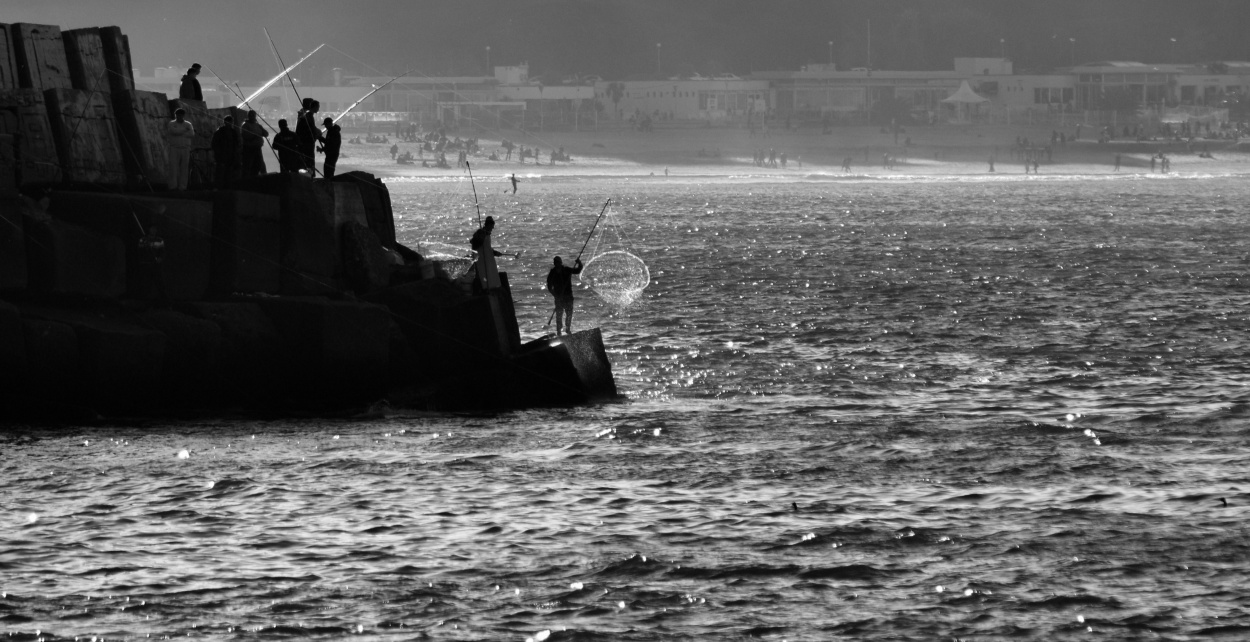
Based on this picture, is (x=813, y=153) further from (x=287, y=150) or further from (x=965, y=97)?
(x=287, y=150)

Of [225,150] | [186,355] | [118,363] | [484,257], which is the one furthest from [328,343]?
[225,150]

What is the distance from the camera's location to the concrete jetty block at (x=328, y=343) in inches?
1011

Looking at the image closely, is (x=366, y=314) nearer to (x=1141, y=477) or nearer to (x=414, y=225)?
(x=1141, y=477)

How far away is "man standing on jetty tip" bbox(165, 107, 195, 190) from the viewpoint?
28.2 meters

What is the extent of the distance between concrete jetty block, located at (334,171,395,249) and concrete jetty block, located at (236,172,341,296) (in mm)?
2972

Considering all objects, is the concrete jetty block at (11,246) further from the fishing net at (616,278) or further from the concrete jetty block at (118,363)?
the fishing net at (616,278)

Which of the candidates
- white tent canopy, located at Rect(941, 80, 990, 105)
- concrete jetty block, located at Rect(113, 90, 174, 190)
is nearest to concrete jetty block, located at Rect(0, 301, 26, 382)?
concrete jetty block, located at Rect(113, 90, 174, 190)

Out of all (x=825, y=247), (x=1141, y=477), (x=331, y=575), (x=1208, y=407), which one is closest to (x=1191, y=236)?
(x=825, y=247)

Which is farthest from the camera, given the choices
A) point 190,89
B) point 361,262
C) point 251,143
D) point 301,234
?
point 190,89

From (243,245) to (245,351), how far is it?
191cm

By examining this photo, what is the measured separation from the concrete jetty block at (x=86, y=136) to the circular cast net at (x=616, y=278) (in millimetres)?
14073

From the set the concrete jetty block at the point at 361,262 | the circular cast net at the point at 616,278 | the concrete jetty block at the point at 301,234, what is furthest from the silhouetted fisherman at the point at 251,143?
the circular cast net at the point at 616,278

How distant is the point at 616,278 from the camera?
161 feet

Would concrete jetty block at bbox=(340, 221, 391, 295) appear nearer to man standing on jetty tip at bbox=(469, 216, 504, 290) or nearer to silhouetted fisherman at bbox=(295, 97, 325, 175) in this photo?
man standing on jetty tip at bbox=(469, 216, 504, 290)
